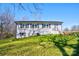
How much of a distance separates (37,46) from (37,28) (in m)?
0.30

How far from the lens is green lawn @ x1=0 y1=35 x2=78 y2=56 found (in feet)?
14.3

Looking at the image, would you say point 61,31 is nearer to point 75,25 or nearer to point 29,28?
point 75,25

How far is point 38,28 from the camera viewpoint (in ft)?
14.4

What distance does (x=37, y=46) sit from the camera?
14.4 ft

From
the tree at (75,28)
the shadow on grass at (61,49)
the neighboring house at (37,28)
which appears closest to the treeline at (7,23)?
the neighboring house at (37,28)

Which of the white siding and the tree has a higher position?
the tree

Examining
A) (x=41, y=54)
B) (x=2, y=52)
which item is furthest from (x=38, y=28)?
(x=2, y=52)

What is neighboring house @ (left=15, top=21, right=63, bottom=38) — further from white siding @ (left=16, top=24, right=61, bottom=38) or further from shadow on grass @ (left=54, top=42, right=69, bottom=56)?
shadow on grass @ (left=54, top=42, right=69, bottom=56)

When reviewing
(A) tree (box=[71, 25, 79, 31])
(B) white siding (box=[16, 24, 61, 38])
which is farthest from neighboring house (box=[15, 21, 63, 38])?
(A) tree (box=[71, 25, 79, 31])

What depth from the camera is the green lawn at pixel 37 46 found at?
14.3 ft

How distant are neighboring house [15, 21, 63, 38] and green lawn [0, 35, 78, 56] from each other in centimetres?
8

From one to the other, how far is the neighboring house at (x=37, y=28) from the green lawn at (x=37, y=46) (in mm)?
78

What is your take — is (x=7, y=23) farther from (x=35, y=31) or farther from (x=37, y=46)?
(x=37, y=46)

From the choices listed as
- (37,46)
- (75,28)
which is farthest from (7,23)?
(75,28)
